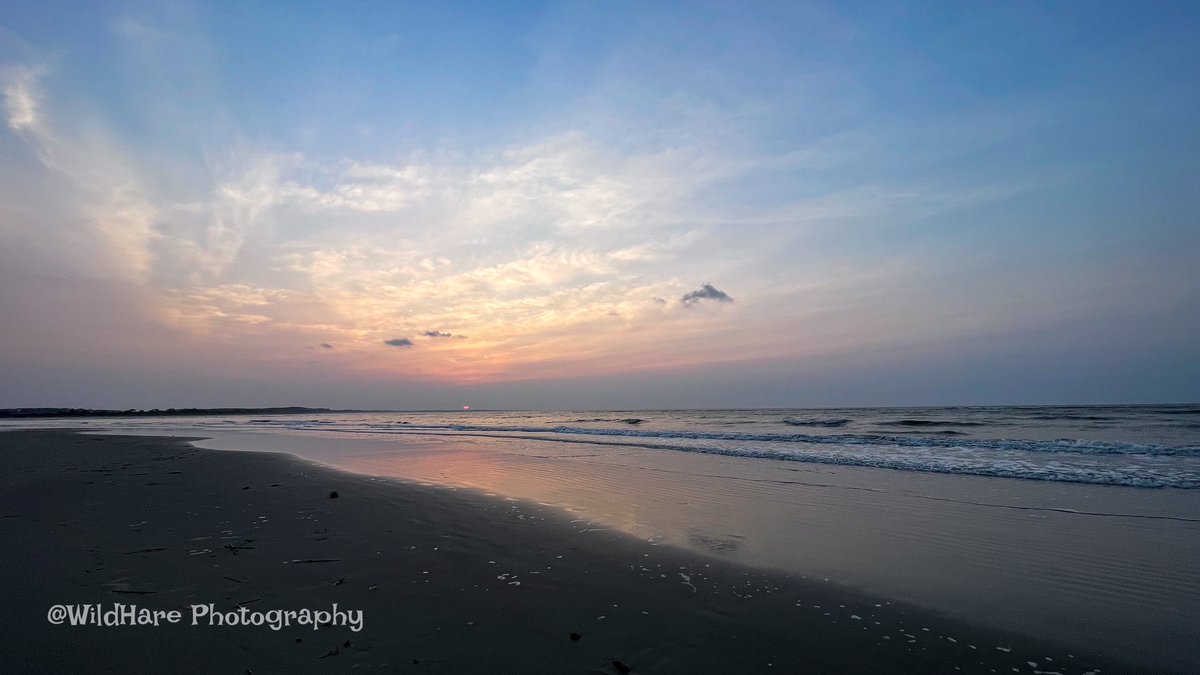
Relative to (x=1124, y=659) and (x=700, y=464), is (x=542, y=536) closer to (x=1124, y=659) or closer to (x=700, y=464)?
(x=1124, y=659)

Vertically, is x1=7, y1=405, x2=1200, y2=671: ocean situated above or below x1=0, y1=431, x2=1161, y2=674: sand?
below

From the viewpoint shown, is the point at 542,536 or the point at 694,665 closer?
the point at 694,665

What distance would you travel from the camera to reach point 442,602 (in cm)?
515

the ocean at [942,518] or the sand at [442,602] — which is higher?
the sand at [442,602]

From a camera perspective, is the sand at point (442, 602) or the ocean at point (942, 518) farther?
the ocean at point (942, 518)

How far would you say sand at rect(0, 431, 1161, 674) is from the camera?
4.01 meters

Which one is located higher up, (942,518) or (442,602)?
(442,602)

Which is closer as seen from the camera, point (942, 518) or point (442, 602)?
point (442, 602)

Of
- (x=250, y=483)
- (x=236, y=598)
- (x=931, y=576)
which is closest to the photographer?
(x=236, y=598)

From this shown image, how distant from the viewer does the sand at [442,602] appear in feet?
13.1

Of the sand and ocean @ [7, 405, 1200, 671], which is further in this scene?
ocean @ [7, 405, 1200, 671]

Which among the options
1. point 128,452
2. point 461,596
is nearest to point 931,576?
point 461,596

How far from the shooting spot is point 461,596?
5.33 m

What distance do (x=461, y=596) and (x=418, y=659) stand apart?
137 cm
